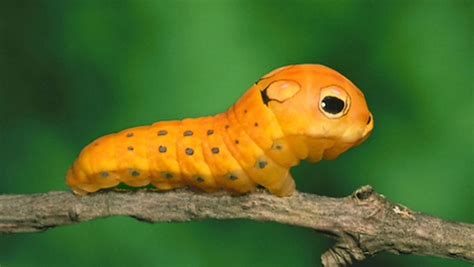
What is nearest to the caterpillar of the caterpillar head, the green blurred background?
the caterpillar head

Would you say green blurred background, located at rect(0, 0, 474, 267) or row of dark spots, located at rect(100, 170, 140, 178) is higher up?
green blurred background, located at rect(0, 0, 474, 267)

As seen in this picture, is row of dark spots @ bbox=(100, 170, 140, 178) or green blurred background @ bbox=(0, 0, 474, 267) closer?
row of dark spots @ bbox=(100, 170, 140, 178)

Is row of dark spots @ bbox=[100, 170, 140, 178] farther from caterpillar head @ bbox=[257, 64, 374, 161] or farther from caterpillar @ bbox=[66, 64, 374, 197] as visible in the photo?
caterpillar head @ bbox=[257, 64, 374, 161]

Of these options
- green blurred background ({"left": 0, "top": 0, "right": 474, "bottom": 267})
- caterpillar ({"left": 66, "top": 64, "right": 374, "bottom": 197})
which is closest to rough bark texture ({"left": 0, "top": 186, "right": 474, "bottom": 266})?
caterpillar ({"left": 66, "top": 64, "right": 374, "bottom": 197})

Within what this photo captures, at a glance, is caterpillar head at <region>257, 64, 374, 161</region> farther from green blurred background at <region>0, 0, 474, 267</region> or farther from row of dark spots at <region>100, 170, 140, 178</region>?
green blurred background at <region>0, 0, 474, 267</region>
